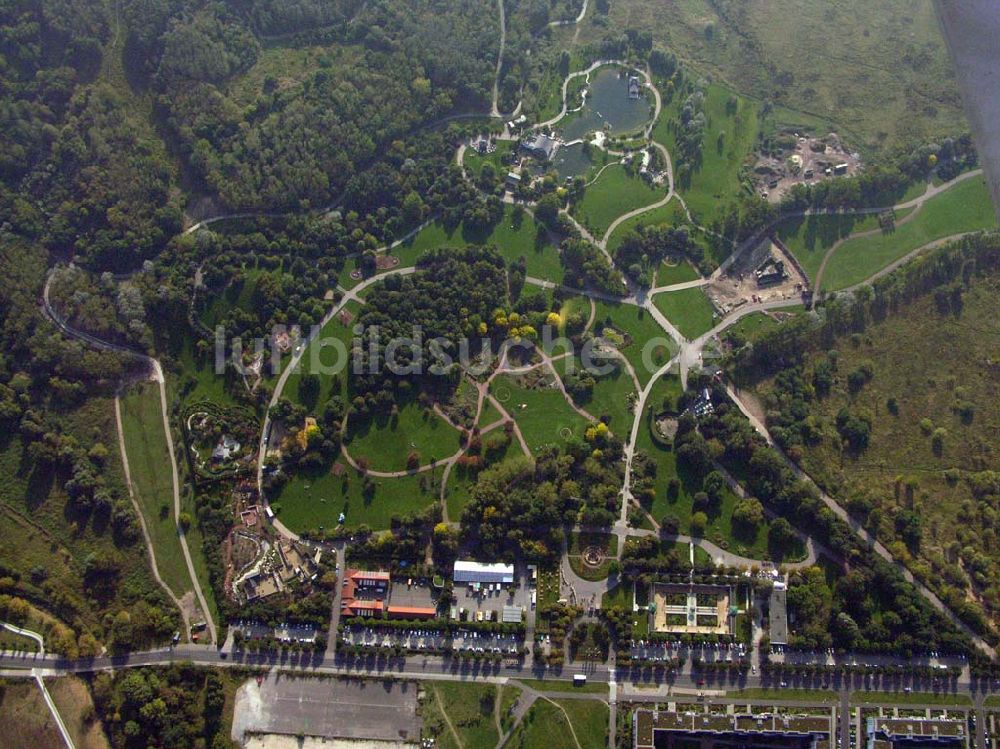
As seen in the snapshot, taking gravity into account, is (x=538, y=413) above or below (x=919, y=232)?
below

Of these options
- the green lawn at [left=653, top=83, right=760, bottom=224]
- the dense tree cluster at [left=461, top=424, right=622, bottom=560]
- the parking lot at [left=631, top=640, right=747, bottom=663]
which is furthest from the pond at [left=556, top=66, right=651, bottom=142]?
the parking lot at [left=631, top=640, right=747, bottom=663]

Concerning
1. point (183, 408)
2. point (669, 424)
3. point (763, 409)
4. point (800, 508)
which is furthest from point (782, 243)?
point (183, 408)

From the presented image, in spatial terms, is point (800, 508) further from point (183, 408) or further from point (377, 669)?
point (183, 408)

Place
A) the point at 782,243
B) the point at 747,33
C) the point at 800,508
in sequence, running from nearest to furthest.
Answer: the point at 800,508, the point at 782,243, the point at 747,33

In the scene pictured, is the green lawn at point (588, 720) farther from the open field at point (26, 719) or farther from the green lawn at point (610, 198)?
the green lawn at point (610, 198)

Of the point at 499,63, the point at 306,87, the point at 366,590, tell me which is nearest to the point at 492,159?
the point at 499,63

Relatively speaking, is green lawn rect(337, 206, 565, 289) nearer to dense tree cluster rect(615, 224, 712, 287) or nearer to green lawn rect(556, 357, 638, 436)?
dense tree cluster rect(615, 224, 712, 287)

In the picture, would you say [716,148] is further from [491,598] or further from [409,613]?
[409,613]
